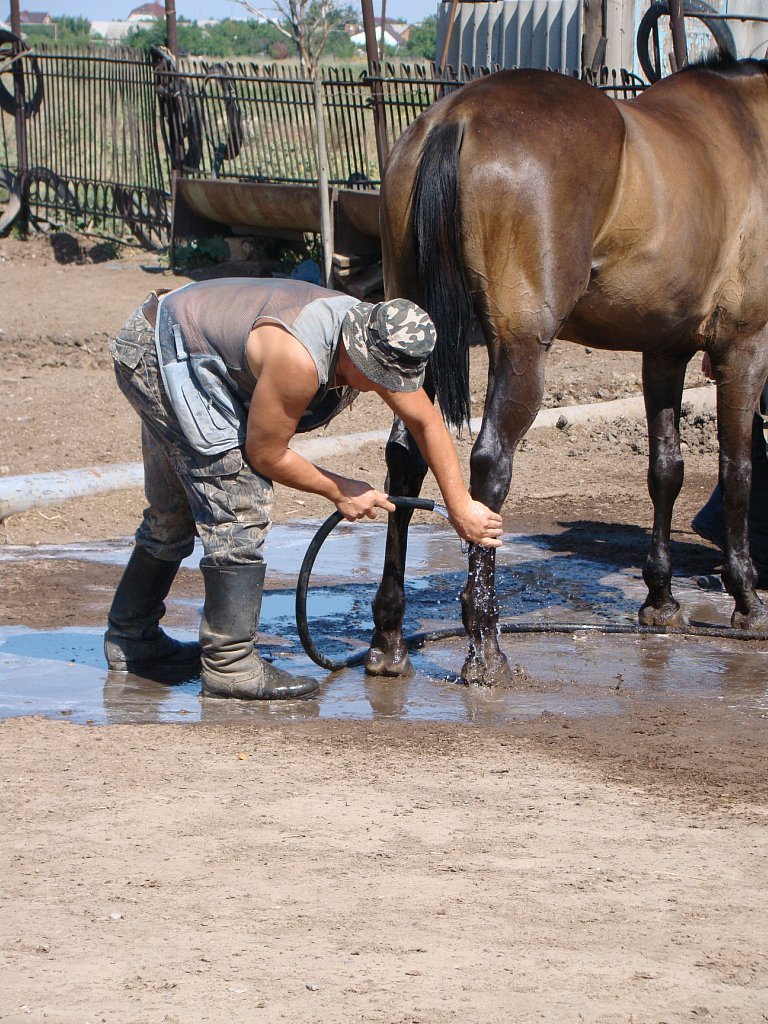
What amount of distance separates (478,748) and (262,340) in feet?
4.63

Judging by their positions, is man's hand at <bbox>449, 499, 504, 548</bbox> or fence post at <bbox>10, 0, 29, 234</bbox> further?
fence post at <bbox>10, 0, 29, 234</bbox>

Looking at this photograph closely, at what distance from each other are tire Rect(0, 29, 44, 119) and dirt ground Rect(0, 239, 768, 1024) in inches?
629

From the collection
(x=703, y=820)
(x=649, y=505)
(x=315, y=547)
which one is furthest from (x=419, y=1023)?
(x=649, y=505)

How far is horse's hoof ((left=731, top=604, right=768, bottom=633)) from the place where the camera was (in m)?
5.73

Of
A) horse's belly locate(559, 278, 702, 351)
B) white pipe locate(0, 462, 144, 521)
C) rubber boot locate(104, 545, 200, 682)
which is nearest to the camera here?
rubber boot locate(104, 545, 200, 682)

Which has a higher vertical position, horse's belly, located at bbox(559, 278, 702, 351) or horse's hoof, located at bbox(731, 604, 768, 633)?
horse's belly, located at bbox(559, 278, 702, 351)

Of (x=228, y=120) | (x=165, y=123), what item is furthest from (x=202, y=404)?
(x=165, y=123)

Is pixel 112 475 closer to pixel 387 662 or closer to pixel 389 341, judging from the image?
pixel 387 662

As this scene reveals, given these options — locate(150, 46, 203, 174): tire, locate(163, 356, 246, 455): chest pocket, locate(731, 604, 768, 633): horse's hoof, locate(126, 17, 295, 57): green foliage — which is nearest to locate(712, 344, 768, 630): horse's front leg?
locate(731, 604, 768, 633): horse's hoof

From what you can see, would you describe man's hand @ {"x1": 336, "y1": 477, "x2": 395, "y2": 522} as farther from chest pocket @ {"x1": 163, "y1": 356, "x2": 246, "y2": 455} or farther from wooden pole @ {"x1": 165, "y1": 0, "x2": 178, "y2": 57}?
wooden pole @ {"x1": 165, "y1": 0, "x2": 178, "y2": 57}

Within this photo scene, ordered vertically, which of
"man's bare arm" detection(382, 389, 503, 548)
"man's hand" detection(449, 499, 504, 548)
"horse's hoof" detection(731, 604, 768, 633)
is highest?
"man's bare arm" detection(382, 389, 503, 548)

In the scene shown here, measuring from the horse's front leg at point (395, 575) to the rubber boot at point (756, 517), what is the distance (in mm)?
2017

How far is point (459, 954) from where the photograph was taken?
2.80 m

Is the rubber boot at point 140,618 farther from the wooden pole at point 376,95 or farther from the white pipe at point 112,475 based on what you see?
the wooden pole at point 376,95
